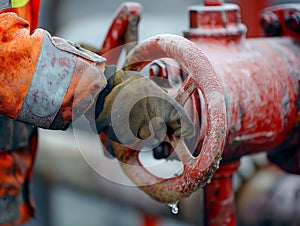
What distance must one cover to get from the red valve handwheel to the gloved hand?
25mm

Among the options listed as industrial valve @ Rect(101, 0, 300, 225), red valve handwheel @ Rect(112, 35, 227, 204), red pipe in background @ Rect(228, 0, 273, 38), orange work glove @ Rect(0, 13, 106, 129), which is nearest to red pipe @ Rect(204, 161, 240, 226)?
industrial valve @ Rect(101, 0, 300, 225)

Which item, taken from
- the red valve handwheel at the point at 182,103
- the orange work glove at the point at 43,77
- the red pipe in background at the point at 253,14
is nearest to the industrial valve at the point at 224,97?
the red valve handwheel at the point at 182,103

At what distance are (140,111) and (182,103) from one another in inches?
2.7

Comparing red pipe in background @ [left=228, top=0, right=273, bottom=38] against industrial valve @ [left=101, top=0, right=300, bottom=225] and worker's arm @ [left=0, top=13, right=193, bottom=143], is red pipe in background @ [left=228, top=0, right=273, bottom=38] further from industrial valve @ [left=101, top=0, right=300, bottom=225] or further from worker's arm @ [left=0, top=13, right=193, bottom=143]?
worker's arm @ [left=0, top=13, right=193, bottom=143]

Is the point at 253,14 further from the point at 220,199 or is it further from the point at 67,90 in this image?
the point at 67,90

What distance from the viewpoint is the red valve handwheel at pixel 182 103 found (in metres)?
0.85

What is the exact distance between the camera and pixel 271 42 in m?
1.20

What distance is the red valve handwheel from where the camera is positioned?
846mm

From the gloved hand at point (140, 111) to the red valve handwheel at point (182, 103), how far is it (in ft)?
0.08

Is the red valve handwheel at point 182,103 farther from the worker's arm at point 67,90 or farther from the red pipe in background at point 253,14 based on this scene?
the red pipe in background at point 253,14

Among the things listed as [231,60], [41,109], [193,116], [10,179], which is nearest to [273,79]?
[231,60]

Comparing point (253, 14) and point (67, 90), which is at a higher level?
point (67, 90)

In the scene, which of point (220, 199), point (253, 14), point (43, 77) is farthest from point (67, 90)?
point (253, 14)

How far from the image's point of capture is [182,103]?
0.91 m
